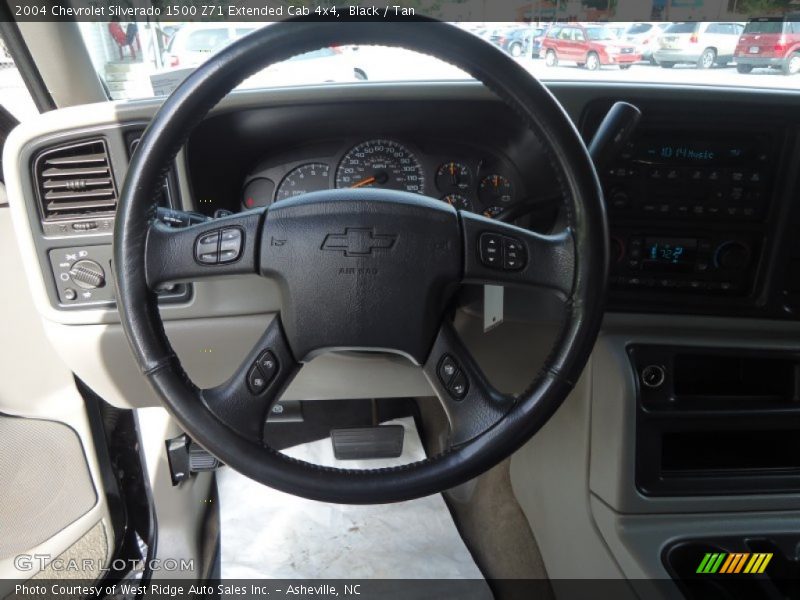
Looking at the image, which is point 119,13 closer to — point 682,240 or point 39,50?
point 39,50

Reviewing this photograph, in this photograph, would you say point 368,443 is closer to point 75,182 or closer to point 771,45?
point 75,182

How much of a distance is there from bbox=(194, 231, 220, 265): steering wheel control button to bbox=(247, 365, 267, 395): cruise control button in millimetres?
168

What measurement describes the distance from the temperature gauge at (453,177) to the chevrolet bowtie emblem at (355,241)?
17.0 inches

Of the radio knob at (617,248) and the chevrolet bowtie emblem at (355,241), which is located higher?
the chevrolet bowtie emblem at (355,241)

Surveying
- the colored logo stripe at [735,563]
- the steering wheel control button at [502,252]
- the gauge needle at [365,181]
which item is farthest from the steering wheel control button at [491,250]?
the colored logo stripe at [735,563]

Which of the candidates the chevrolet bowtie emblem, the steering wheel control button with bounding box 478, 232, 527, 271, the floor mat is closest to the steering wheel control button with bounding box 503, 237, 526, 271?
the steering wheel control button with bounding box 478, 232, 527, 271

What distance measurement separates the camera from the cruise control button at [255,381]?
90cm

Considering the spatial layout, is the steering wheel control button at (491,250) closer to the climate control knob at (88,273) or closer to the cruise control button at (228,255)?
the cruise control button at (228,255)

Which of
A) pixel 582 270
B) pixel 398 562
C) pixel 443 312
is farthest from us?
pixel 398 562

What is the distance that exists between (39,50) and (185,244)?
2.37 feet

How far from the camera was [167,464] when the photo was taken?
1688 mm

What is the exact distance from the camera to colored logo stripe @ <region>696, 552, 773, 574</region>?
1.21 m

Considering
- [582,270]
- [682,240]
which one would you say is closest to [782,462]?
[682,240]

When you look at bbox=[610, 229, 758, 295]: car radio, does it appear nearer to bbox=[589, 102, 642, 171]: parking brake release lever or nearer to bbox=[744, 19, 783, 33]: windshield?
bbox=[589, 102, 642, 171]: parking brake release lever
